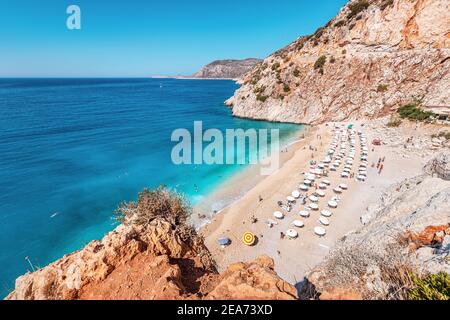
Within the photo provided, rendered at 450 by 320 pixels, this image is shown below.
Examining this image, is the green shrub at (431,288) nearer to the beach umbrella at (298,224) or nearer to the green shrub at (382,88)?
the beach umbrella at (298,224)

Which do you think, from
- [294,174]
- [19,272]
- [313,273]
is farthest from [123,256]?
[294,174]

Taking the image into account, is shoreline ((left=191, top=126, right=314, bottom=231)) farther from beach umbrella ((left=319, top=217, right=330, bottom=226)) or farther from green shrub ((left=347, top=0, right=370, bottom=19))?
green shrub ((left=347, top=0, right=370, bottom=19))

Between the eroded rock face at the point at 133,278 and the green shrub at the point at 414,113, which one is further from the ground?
the green shrub at the point at 414,113

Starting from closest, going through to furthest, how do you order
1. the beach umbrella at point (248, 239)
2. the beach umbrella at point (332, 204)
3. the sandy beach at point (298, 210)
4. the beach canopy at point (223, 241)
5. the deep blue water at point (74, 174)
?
1. the sandy beach at point (298, 210)
2. the beach umbrella at point (248, 239)
3. the beach canopy at point (223, 241)
4. the deep blue water at point (74, 174)
5. the beach umbrella at point (332, 204)

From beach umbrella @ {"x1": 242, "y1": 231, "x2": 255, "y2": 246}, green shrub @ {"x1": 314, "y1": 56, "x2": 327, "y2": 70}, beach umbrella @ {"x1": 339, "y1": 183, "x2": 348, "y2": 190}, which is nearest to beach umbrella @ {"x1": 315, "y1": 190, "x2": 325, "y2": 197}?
beach umbrella @ {"x1": 339, "y1": 183, "x2": 348, "y2": 190}

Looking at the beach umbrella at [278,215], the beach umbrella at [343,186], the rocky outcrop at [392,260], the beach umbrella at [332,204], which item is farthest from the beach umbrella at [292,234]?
the beach umbrella at [343,186]

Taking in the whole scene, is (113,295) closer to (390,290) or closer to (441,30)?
(390,290)

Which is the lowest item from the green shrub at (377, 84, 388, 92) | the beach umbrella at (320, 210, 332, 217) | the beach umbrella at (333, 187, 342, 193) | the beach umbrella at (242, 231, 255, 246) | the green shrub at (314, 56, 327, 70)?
the beach umbrella at (242, 231, 255, 246)

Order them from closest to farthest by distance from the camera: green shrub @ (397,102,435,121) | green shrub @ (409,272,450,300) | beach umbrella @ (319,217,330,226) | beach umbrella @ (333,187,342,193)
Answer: green shrub @ (409,272,450,300) < beach umbrella @ (319,217,330,226) < beach umbrella @ (333,187,342,193) < green shrub @ (397,102,435,121)
